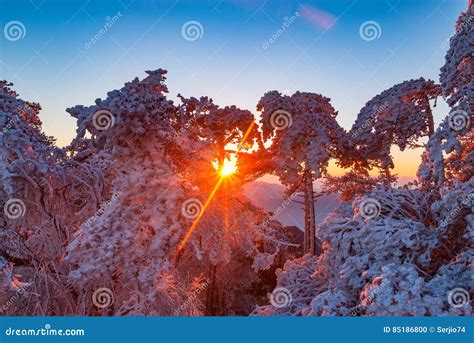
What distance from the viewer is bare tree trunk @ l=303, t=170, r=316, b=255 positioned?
61.5 feet

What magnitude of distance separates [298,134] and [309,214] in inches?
140

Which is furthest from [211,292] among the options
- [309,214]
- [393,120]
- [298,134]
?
[393,120]

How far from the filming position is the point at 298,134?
17.6 m

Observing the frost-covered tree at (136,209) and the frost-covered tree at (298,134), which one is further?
the frost-covered tree at (298,134)

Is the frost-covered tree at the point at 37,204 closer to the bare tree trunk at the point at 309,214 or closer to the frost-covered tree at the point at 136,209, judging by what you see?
the frost-covered tree at the point at 136,209

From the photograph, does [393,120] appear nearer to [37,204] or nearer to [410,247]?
[410,247]

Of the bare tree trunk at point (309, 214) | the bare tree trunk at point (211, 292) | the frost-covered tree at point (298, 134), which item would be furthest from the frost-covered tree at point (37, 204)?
the bare tree trunk at point (309, 214)

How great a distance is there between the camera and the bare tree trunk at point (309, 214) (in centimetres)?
1873

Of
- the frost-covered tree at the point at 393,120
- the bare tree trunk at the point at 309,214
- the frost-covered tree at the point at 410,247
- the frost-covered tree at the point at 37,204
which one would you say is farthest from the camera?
the bare tree trunk at the point at 309,214

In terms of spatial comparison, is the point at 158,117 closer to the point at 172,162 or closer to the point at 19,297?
the point at 172,162

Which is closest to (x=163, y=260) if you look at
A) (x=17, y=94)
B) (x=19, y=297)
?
(x=19, y=297)

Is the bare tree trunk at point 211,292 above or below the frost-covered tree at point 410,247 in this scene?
below

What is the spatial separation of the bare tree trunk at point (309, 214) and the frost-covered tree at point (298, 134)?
0.36 ft

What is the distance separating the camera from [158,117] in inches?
320
